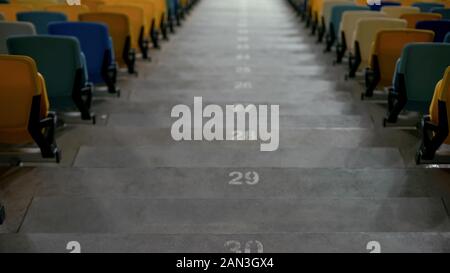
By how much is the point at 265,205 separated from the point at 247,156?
0.84 meters

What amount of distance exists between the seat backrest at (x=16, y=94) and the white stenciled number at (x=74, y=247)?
113cm

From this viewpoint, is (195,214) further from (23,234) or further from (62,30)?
(62,30)

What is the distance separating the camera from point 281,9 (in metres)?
14.5

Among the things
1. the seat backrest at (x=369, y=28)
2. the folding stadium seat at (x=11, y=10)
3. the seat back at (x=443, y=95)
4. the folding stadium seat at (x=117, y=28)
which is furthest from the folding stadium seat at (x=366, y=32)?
the folding stadium seat at (x=11, y=10)

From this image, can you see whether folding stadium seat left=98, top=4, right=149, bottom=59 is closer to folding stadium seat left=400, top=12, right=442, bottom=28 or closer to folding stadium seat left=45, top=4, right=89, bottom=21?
folding stadium seat left=45, top=4, right=89, bottom=21

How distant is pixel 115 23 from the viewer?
559cm

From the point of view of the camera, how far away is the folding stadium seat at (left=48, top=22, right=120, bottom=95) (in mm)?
4754

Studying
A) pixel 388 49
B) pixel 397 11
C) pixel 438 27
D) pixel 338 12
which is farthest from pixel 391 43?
pixel 338 12

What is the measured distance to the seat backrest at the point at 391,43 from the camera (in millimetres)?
4648

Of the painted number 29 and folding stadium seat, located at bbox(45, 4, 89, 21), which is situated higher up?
folding stadium seat, located at bbox(45, 4, 89, 21)

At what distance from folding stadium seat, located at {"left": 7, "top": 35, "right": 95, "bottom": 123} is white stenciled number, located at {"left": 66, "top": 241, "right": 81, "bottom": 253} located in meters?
1.88

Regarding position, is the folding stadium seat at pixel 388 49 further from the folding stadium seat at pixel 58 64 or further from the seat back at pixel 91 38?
the folding stadium seat at pixel 58 64

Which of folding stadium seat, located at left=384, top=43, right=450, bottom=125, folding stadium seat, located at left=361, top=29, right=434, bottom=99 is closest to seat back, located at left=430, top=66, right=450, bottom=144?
folding stadium seat, located at left=384, top=43, right=450, bottom=125

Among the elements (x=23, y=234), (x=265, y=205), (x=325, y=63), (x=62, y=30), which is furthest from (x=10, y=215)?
(x=325, y=63)
